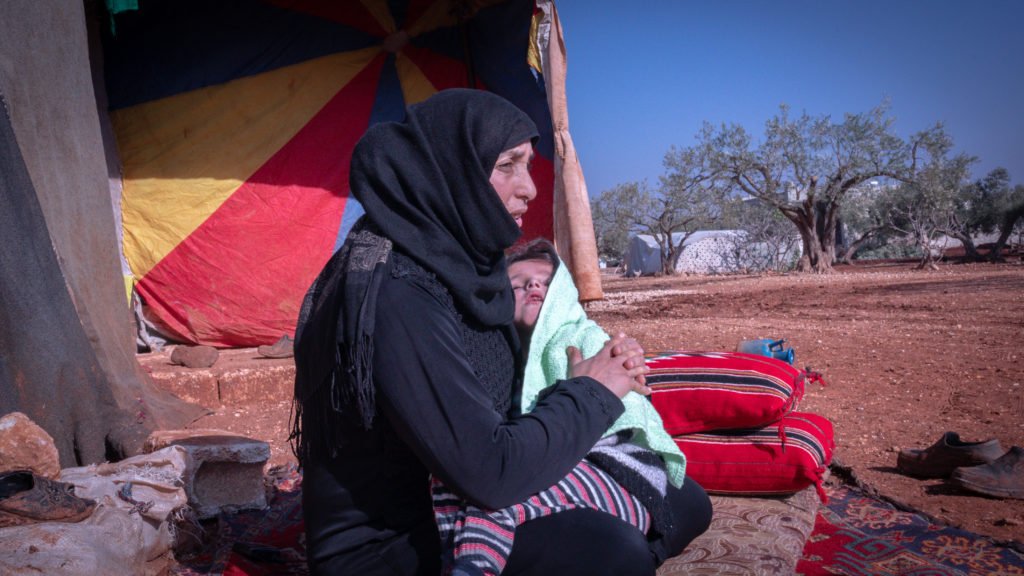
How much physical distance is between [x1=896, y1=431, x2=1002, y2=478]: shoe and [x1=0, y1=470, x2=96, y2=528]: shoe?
11.9ft

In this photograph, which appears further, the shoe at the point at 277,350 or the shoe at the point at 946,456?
the shoe at the point at 277,350

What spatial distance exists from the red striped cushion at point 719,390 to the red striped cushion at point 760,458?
7 centimetres

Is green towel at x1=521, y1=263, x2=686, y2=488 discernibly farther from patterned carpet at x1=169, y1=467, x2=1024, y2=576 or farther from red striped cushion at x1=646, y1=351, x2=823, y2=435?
red striped cushion at x1=646, y1=351, x2=823, y2=435

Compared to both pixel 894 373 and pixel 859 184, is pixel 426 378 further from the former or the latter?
pixel 859 184

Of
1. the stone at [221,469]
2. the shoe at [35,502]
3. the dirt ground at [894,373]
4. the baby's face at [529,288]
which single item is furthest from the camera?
the dirt ground at [894,373]

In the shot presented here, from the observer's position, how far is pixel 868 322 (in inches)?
326

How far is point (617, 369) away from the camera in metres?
1.67

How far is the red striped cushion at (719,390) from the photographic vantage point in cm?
259

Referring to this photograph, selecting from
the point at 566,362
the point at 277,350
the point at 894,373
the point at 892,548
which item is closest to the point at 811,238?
the point at 894,373

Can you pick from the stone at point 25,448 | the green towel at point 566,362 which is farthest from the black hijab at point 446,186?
the stone at point 25,448

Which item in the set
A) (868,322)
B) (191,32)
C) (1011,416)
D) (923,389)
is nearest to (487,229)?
(1011,416)

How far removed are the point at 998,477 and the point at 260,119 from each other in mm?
6137

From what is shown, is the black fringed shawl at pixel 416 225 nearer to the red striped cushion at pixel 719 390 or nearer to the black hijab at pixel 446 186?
the black hijab at pixel 446 186

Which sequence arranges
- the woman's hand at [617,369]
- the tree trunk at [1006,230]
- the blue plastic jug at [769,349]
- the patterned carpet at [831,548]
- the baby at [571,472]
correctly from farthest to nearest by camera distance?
the tree trunk at [1006,230] < the blue plastic jug at [769,349] < the patterned carpet at [831,548] < the woman's hand at [617,369] < the baby at [571,472]
